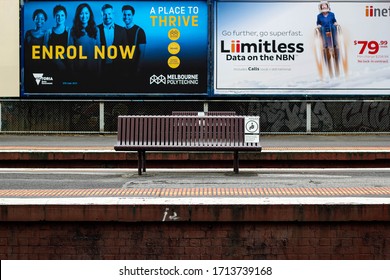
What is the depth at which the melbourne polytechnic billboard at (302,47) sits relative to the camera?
2028 cm

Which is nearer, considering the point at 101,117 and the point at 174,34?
the point at 101,117

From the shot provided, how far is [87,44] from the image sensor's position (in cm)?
2064

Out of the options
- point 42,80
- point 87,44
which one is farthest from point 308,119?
point 42,80

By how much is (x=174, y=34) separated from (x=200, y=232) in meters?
14.3

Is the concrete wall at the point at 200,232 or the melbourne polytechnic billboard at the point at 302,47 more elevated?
the melbourne polytechnic billboard at the point at 302,47

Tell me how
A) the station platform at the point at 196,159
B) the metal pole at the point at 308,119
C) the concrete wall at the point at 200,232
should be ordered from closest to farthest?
the concrete wall at the point at 200,232 → the station platform at the point at 196,159 → the metal pole at the point at 308,119

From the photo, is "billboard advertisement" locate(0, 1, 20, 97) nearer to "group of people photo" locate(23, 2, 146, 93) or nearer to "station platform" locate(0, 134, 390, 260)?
"group of people photo" locate(23, 2, 146, 93)

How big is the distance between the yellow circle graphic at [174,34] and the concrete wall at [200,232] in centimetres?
1422

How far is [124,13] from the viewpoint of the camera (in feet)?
67.4

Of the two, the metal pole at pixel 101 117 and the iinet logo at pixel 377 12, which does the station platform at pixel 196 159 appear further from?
the iinet logo at pixel 377 12

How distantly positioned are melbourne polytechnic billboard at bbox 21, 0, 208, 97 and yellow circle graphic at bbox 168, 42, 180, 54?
3 centimetres

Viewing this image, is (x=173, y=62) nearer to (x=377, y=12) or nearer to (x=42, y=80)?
(x=42, y=80)

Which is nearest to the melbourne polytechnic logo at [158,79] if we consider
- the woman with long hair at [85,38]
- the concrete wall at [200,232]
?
the woman with long hair at [85,38]

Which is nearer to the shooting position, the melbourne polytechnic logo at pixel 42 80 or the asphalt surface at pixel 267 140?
the asphalt surface at pixel 267 140
